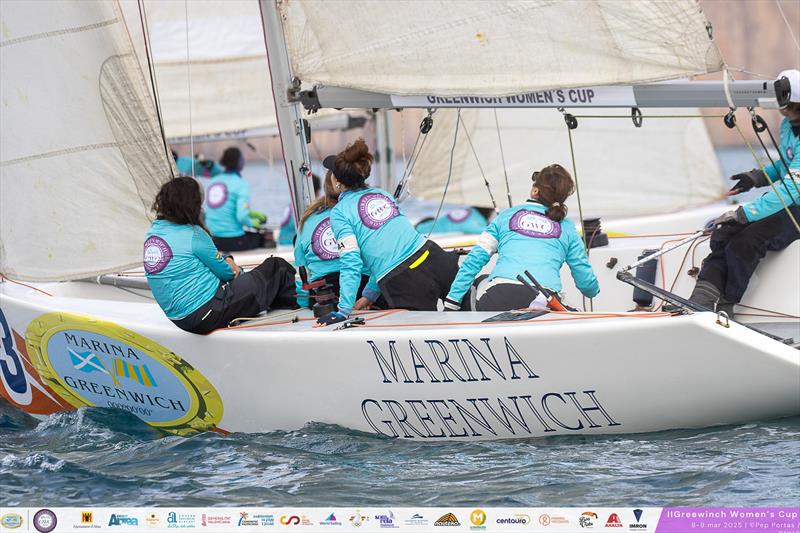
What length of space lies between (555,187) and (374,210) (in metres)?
0.74

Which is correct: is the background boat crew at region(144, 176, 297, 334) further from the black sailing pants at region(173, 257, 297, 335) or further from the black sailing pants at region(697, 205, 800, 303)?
the black sailing pants at region(697, 205, 800, 303)

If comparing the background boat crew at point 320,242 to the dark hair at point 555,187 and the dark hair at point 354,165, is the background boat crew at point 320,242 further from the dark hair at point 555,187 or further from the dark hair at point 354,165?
the dark hair at point 555,187

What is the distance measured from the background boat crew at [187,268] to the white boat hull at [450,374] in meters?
0.10

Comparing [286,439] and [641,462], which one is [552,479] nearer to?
[641,462]

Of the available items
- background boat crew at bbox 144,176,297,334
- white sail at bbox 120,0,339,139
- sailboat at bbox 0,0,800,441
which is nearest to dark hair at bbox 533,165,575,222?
sailboat at bbox 0,0,800,441

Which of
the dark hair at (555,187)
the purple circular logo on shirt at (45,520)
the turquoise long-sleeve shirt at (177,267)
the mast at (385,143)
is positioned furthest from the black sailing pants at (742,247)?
the mast at (385,143)

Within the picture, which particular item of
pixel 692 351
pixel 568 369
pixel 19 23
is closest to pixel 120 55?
pixel 19 23

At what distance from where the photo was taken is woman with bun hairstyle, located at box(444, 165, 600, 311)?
4.99 m

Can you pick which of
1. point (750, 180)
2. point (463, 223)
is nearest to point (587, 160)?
point (463, 223)

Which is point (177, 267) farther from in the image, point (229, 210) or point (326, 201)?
point (229, 210)

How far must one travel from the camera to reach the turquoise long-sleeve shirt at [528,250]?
5.01 m

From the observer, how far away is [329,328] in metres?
4.88

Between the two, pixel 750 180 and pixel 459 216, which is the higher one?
pixel 750 180

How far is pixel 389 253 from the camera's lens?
5.11m
